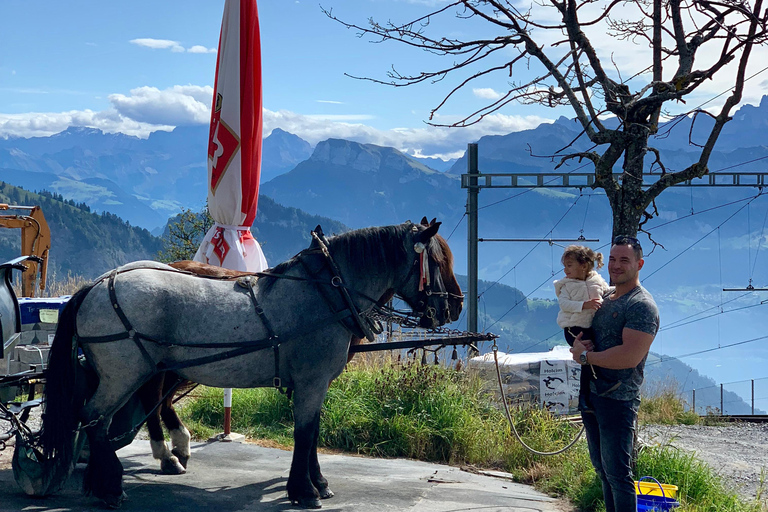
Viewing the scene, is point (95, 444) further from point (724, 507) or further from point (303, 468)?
point (724, 507)

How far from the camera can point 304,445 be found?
4.85 m

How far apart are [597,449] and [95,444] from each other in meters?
3.12

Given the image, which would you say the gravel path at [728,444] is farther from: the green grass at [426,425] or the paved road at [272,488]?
the paved road at [272,488]

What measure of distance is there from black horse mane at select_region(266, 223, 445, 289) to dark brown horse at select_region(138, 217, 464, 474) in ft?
0.72

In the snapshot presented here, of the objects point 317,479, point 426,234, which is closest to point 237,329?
point 317,479

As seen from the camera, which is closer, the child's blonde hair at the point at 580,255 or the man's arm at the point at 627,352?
the man's arm at the point at 627,352

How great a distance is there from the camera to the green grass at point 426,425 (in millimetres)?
6059

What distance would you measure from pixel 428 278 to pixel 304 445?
1.42 m

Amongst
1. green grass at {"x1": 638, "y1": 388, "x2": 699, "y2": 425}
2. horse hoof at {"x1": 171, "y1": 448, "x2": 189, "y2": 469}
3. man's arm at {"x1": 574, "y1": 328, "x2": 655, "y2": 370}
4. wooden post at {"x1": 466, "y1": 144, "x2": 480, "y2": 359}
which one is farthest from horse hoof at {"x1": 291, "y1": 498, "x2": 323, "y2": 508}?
wooden post at {"x1": 466, "y1": 144, "x2": 480, "y2": 359}

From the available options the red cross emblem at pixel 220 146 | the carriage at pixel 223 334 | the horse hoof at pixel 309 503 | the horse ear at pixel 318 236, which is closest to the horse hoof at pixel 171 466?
the carriage at pixel 223 334

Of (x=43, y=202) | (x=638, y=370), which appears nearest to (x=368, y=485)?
(x=638, y=370)

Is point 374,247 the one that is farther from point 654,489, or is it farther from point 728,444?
point 728,444

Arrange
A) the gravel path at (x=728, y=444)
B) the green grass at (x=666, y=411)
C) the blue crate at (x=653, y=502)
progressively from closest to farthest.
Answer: the blue crate at (x=653, y=502), the gravel path at (x=728, y=444), the green grass at (x=666, y=411)

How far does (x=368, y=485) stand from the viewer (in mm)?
5531
